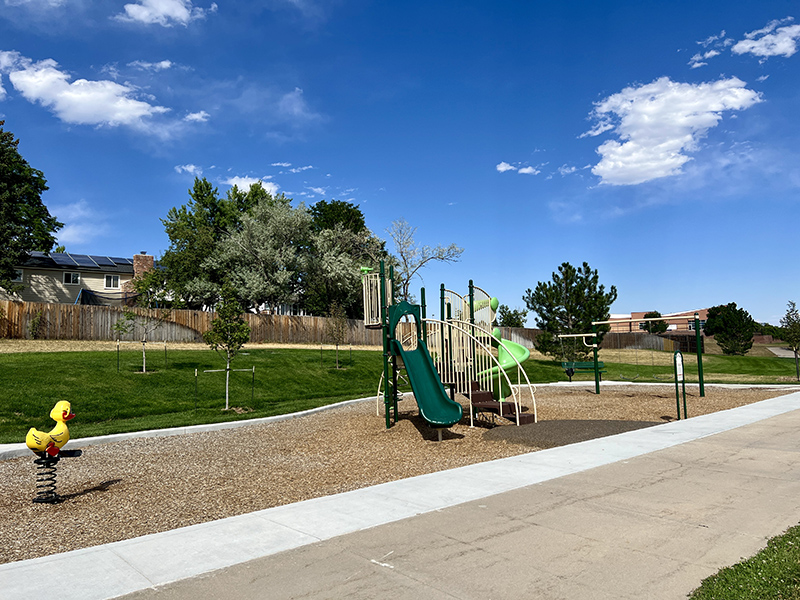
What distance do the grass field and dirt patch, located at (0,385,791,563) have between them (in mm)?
2727

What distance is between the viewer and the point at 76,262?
153 ft

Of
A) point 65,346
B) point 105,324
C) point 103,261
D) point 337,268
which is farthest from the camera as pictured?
point 103,261

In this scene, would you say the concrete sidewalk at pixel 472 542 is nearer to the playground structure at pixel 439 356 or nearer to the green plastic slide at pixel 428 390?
the green plastic slide at pixel 428 390

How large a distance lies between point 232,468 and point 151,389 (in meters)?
10.2

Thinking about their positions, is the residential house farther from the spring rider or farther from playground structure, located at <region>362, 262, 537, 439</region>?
the spring rider

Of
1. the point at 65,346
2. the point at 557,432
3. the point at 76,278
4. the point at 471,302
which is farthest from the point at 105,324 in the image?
the point at 557,432

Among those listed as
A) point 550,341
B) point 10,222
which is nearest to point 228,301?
point 550,341

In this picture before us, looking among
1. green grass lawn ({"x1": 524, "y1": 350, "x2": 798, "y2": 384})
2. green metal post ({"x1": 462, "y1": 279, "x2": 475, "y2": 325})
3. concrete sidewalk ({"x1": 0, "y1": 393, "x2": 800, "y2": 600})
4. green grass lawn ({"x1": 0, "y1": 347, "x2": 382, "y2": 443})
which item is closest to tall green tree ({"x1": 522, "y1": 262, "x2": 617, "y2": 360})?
green grass lawn ({"x1": 524, "y1": 350, "x2": 798, "y2": 384})

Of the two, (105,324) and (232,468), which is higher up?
(105,324)

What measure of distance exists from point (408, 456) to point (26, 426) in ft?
30.8

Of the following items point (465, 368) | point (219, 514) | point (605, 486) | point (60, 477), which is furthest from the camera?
point (465, 368)

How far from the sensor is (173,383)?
1797cm

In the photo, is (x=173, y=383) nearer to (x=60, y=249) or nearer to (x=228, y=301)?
(x=228, y=301)

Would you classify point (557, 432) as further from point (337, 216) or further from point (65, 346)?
point (337, 216)
